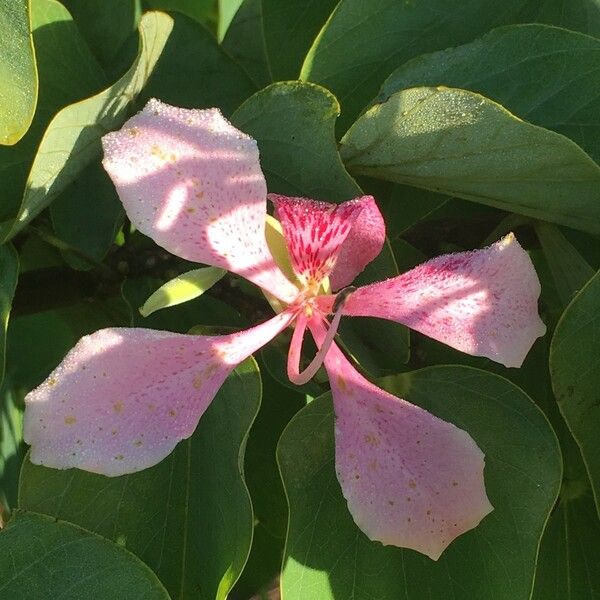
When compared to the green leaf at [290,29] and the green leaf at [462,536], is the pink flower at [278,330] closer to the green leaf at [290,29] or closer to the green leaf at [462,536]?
the green leaf at [462,536]

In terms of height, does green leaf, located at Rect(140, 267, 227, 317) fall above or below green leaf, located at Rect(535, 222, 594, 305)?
above

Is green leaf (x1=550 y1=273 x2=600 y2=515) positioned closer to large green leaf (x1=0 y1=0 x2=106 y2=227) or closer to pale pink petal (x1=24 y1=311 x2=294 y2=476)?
pale pink petal (x1=24 y1=311 x2=294 y2=476)

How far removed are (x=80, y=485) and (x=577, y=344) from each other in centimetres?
34

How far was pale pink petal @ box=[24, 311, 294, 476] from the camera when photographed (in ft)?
1.76

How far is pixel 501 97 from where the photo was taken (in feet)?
2.11

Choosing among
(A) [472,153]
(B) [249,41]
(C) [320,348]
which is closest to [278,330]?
(C) [320,348]

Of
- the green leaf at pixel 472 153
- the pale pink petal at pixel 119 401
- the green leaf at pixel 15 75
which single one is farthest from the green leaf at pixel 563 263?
the green leaf at pixel 15 75

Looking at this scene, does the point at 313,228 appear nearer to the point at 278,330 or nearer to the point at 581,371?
the point at 278,330

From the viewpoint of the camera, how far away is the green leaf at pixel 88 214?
73cm

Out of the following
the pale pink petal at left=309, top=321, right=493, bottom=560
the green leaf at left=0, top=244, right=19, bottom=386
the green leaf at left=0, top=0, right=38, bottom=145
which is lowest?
the pale pink petal at left=309, top=321, right=493, bottom=560

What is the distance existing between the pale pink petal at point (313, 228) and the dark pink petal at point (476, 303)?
3 centimetres

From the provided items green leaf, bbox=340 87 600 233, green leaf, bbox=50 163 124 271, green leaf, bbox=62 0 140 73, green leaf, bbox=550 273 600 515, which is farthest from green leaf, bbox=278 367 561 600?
green leaf, bbox=62 0 140 73

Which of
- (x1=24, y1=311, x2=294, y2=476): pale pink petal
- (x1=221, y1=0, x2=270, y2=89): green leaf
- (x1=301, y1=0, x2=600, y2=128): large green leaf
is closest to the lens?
(x1=24, y1=311, x2=294, y2=476): pale pink petal

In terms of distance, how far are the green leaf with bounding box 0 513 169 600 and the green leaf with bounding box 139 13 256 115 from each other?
1.04 feet
